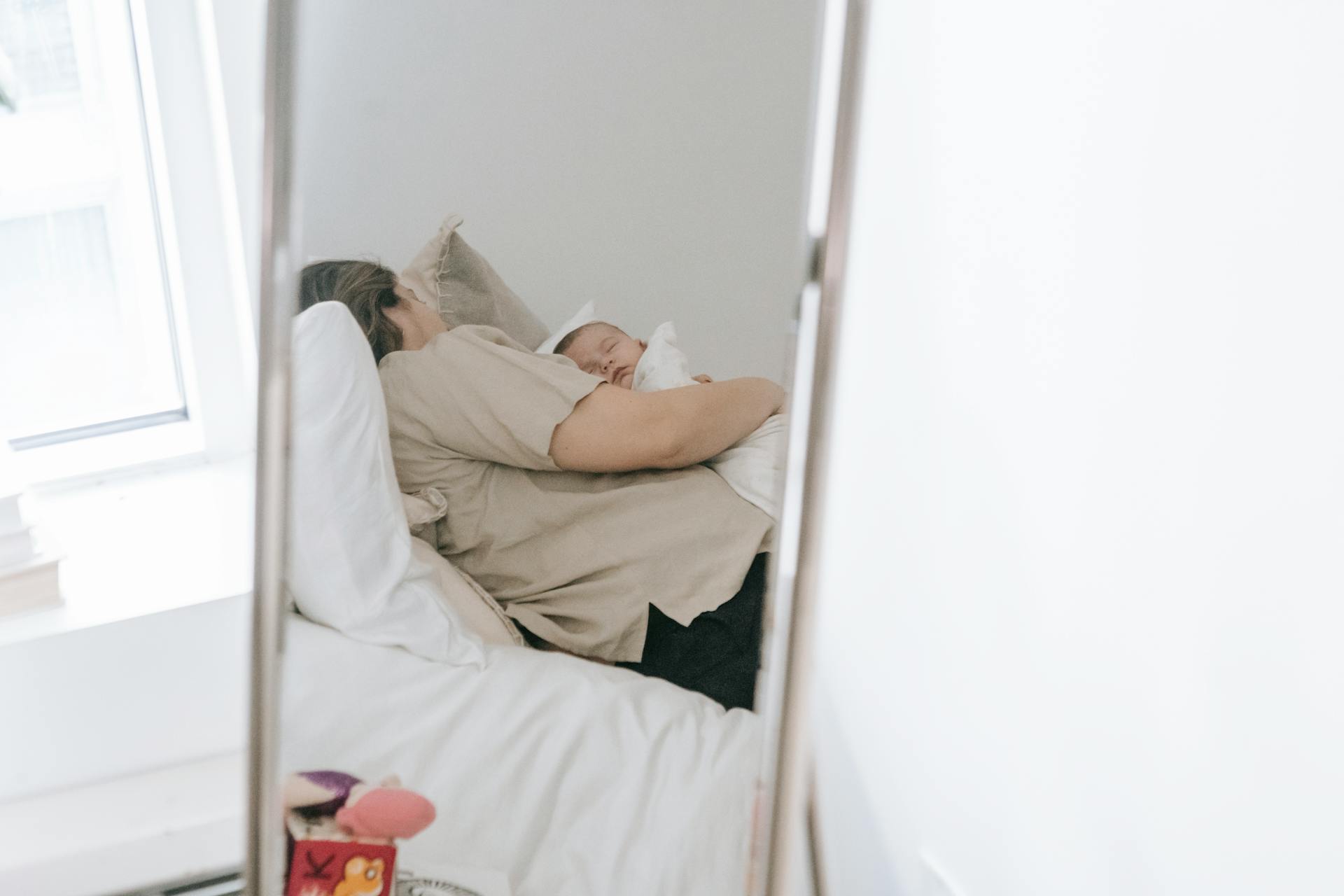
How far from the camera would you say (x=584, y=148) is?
2.36 ft

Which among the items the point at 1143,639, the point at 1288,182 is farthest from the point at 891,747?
the point at 1288,182

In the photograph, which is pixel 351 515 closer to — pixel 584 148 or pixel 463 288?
pixel 463 288

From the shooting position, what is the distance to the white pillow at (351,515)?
0.79 m

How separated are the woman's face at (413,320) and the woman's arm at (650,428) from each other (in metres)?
0.12

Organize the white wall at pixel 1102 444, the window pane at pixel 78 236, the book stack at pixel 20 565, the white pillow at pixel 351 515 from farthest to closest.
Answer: the window pane at pixel 78 236 < the book stack at pixel 20 565 < the white pillow at pixel 351 515 < the white wall at pixel 1102 444

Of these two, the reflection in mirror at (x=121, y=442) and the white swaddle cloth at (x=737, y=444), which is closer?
the white swaddle cloth at (x=737, y=444)

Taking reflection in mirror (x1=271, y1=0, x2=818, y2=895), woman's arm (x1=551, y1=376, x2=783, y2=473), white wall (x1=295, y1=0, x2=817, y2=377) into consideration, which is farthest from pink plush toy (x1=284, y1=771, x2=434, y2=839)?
white wall (x1=295, y1=0, x2=817, y2=377)

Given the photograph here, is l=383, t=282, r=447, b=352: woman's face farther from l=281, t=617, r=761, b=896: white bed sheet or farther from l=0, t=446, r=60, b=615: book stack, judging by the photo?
l=0, t=446, r=60, b=615: book stack

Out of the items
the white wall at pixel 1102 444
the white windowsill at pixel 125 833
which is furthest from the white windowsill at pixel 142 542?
the white wall at pixel 1102 444

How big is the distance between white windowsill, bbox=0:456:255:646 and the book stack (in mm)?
21

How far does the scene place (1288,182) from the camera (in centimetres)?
54

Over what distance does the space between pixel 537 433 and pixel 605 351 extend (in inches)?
3.3

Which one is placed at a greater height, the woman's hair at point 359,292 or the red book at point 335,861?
the woman's hair at point 359,292

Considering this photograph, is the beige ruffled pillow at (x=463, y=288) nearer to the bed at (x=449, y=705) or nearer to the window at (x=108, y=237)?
the bed at (x=449, y=705)
